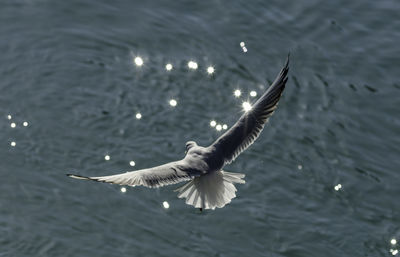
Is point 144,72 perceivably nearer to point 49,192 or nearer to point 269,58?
point 269,58

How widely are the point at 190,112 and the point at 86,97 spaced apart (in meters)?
2.43

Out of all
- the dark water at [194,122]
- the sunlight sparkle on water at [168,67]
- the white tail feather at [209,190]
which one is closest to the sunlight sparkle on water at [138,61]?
the dark water at [194,122]

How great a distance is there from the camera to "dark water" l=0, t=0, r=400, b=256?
48.6ft

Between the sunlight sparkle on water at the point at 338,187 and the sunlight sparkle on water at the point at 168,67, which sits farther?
the sunlight sparkle on water at the point at 168,67

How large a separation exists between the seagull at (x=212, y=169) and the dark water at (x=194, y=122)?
2.32 metres

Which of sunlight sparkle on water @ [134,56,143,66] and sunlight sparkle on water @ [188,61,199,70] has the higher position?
sunlight sparkle on water @ [188,61,199,70]

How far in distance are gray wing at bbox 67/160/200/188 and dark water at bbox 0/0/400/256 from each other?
296 cm

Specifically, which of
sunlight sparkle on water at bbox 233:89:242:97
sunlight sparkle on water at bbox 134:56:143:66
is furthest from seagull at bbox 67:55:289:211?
sunlight sparkle on water at bbox 134:56:143:66

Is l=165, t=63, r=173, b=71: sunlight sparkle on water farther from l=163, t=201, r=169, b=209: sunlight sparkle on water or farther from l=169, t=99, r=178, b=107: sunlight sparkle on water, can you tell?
l=163, t=201, r=169, b=209: sunlight sparkle on water

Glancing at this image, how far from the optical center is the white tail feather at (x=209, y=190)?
12398 millimetres

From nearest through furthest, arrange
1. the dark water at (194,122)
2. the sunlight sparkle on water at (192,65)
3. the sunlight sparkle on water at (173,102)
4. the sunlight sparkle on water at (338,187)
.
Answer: the dark water at (194,122), the sunlight sparkle on water at (338,187), the sunlight sparkle on water at (173,102), the sunlight sparkle on water at (192,65)

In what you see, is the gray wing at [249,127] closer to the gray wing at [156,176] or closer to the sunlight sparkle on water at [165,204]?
the gray wing at [156,176]

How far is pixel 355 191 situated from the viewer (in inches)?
627

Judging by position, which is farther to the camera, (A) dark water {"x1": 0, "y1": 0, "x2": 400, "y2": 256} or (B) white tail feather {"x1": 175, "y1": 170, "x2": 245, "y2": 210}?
(A) dark water {"x1": 0, "y1": 0, "x2": 400, "y2": 256}
